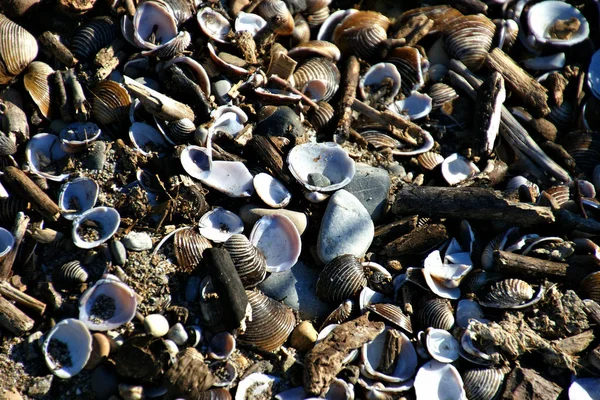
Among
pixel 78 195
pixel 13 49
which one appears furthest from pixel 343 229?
pixel 13 49

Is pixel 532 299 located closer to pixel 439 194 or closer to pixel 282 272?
pixel 439 194

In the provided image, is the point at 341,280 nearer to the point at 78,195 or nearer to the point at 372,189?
the point at 372,189

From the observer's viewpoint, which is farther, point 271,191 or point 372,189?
point 372,189

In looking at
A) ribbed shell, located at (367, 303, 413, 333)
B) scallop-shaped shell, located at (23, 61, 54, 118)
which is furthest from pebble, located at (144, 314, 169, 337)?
scallop-shaped shell, located at (23, 61, 54, 118)

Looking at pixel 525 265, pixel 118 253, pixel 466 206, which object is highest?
pixel 466 206

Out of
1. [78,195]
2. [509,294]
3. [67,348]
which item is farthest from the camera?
[78,195]

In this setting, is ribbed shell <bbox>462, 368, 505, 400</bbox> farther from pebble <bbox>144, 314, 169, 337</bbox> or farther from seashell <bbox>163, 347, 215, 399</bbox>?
pebble <bbox>144, 314, 169, 337</bbox>
